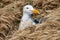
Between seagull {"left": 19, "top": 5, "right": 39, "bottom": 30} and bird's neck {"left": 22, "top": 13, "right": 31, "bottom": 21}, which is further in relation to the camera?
bird's neck {"left": 22, "top": 13, "right": 31, "bottom": 21}

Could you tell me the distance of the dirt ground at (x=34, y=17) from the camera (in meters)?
4.56

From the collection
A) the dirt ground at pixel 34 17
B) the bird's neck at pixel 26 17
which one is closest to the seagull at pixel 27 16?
the bird's neck at pixel 26 17

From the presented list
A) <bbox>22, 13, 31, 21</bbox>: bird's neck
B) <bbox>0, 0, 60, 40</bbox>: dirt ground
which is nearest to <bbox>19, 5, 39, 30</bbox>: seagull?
<bbox>22, 13, 31, 21</bbox>: bird's neck

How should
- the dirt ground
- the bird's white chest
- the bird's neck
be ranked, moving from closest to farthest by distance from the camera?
the dirt ground, the bird's white chest, the bird's neck

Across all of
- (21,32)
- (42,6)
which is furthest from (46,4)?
(21,32)

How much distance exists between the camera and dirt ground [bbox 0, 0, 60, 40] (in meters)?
4.56

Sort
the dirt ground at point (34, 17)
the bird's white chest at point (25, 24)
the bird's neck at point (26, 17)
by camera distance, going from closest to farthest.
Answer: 1. the dirt ground at point (34, 17)
2. the bird's white chest at point (25, 24)
3. the bird's neck at point (26, 17)

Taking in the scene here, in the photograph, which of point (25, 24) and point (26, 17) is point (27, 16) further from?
point (25, 24)

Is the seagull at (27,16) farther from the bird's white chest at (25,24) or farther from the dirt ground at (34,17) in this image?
the dirt ground at (34,17)

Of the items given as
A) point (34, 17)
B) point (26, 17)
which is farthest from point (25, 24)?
point (34, 17)

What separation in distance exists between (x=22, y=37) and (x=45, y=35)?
38 centimetres

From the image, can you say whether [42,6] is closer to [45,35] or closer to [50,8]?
[50,8]

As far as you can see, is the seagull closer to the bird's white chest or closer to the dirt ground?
the bird's white chest

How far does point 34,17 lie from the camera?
5234mm
